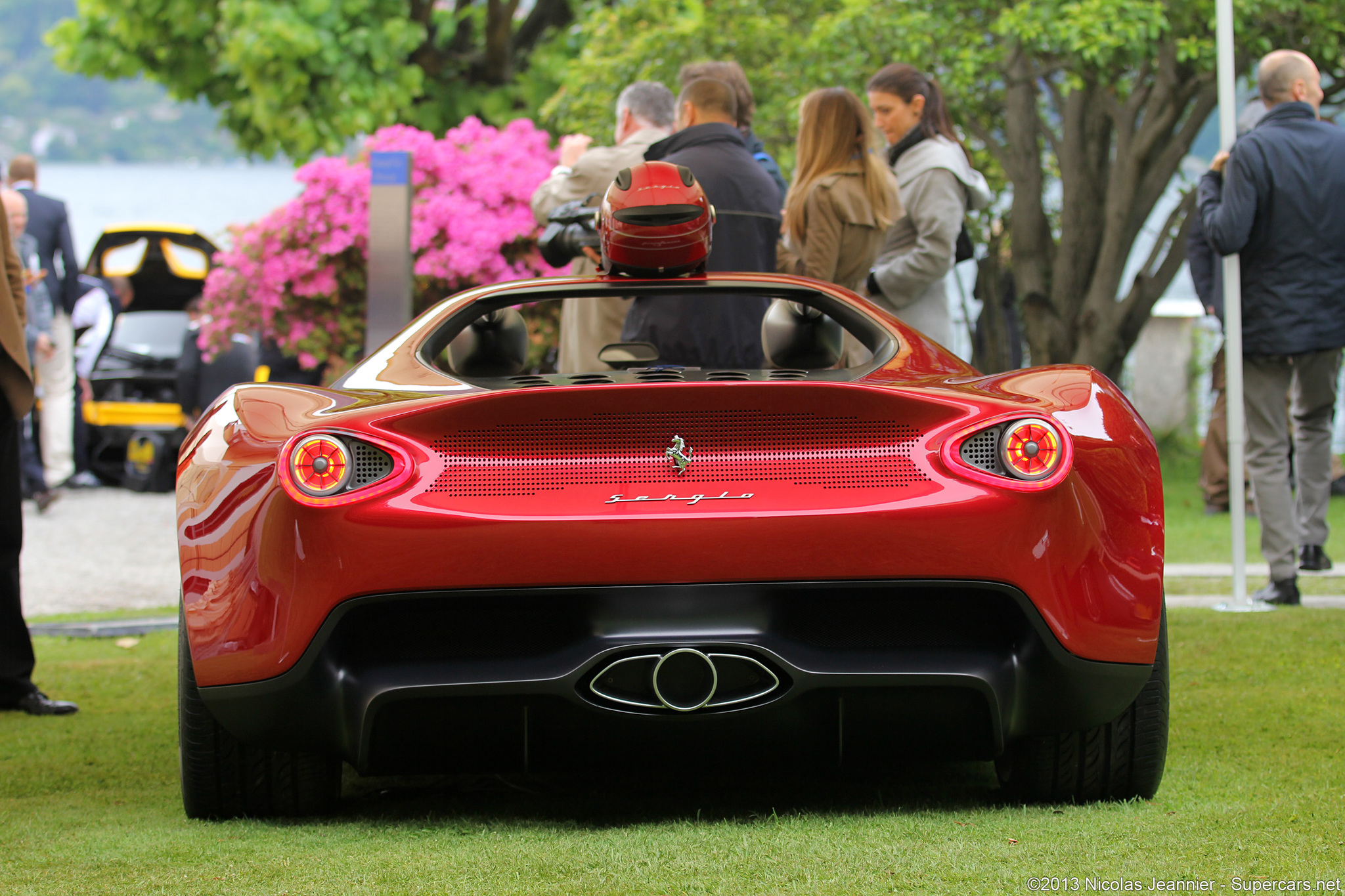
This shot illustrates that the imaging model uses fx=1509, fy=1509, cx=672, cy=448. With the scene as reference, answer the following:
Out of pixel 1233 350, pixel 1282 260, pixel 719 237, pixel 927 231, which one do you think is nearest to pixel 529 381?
pixel 719 237

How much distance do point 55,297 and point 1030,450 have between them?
1058 centimetres

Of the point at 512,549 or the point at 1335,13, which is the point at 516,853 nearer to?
the point at 512,549

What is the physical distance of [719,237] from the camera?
17.1 ft

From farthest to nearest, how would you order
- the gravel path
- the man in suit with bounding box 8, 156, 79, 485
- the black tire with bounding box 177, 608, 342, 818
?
the man in suit with bounding box 8, 156, 79, 485, the gravel path, the black tire with bounding box 177, 608, 342, 818

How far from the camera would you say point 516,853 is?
2.52 m

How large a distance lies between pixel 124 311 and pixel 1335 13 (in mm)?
11338

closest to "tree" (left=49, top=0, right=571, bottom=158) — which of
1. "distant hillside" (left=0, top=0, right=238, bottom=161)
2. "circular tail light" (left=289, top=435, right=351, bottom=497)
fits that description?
"circular tail light" (left=289, top=435, right=351, bottom=497)

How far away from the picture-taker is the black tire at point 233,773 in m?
2.81

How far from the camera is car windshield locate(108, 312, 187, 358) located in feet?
47.3

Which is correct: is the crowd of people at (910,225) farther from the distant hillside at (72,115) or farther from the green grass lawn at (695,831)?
the distant hillside at (72,115)

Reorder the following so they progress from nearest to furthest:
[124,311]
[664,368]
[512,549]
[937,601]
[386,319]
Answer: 1. [512,549]
2. [937,601]
3. [664,368]
4. [386,319]
5. [124,311]

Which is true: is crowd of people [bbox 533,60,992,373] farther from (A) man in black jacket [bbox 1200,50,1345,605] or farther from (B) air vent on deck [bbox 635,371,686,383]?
(B) air vent on deck [bbox 635,371,686,383]

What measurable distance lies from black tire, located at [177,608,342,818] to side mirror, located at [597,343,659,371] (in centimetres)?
153

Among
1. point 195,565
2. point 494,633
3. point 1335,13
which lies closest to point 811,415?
point 494,633
